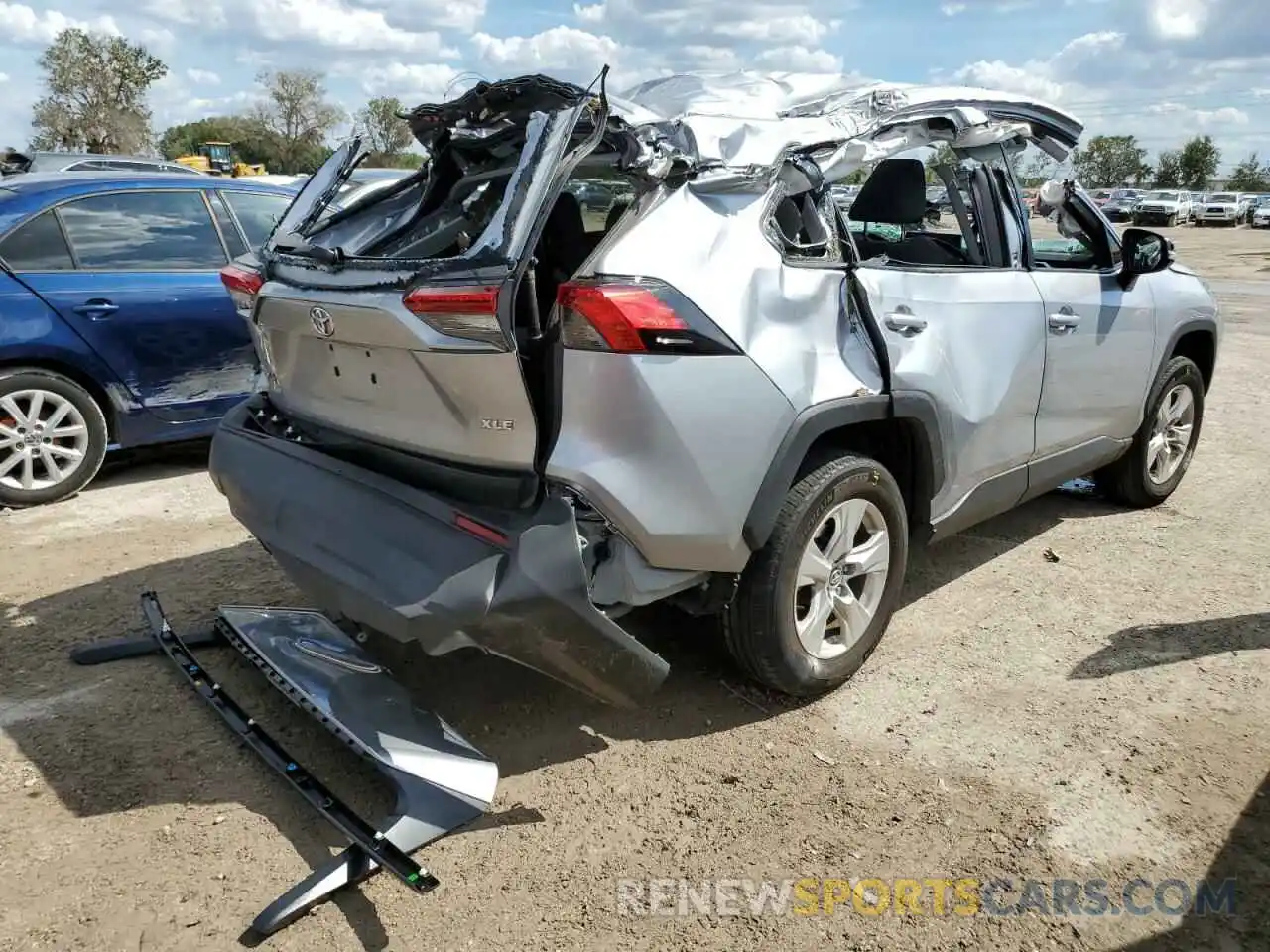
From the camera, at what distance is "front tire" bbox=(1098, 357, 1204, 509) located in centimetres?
498

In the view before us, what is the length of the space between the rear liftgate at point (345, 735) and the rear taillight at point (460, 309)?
114 centimetres

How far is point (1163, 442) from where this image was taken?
524cm

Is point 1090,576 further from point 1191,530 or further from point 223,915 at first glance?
point 223,915

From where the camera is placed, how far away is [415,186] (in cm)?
377

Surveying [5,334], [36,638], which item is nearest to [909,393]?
[36,638]

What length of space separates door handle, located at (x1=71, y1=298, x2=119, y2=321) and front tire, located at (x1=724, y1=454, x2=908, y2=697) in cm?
407

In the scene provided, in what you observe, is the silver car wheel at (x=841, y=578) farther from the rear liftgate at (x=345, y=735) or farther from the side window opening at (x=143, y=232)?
the side window opening at (x=143, y=232)

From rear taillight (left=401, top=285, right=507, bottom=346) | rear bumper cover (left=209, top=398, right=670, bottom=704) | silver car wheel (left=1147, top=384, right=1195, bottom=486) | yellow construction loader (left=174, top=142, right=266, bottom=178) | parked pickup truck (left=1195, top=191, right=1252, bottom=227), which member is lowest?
parked pickup truck (left=1195, top=191, right=1252, bottom=227)

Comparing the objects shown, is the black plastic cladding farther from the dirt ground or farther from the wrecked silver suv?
the dirt ground

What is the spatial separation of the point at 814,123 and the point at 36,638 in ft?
11.0

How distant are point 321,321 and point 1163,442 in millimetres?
4313

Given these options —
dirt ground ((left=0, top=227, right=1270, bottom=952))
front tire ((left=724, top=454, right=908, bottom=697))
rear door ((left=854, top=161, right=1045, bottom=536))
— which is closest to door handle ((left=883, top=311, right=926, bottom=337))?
rear door ((left=854, top=161, right=1045, bottom=536))

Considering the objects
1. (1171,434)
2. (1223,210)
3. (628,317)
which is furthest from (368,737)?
(1223,210)

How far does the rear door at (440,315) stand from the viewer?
2.56m
